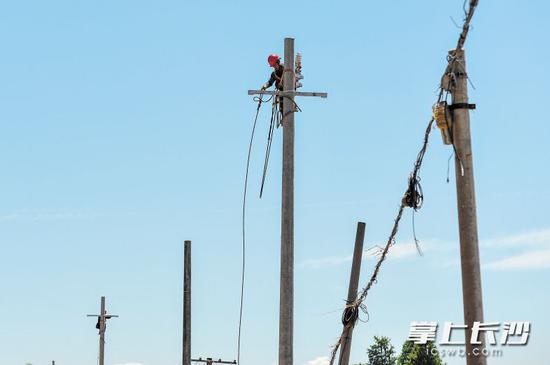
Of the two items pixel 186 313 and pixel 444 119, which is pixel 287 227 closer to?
pixel 444 119

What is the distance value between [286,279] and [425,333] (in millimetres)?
2219

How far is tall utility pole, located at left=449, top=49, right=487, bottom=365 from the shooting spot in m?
9.98

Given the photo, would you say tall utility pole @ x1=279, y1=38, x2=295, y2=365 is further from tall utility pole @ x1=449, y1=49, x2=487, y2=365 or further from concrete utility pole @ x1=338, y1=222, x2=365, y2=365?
tall utility pole @ x1=449, y1=49, x2=487, y2=365

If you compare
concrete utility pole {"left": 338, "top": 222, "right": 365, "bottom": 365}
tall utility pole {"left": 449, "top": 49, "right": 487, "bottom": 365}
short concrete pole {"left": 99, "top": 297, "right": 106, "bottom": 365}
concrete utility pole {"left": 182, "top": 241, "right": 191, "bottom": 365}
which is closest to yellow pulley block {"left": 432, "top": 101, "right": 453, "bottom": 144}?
tall utility pole {"left": 449, "top": 49, "right": 487, "bottom": 365}

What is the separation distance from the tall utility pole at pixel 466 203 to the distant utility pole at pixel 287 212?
189 inches

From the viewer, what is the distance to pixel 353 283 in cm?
1571

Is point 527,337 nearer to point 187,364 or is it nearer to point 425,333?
point 425,333

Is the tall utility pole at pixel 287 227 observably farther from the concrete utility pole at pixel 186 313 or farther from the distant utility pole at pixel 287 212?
the concrete utility pole at pixel 186 313

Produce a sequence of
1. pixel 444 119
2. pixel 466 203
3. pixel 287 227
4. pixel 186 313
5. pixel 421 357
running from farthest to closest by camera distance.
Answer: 1. pixel 421 357
2. pixel 186 313
3. pixel 287 227
4. pixel 444 119
5. pixel 466 203

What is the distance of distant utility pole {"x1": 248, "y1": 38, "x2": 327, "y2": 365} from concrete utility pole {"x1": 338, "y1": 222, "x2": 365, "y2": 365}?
1.34 meters

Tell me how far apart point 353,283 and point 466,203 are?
5.77 meters

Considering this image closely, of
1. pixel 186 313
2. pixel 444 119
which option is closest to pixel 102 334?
pixel 186 313

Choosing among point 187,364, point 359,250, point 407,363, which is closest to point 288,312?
point 359,250

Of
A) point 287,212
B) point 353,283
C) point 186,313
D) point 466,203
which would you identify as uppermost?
point 186,313
